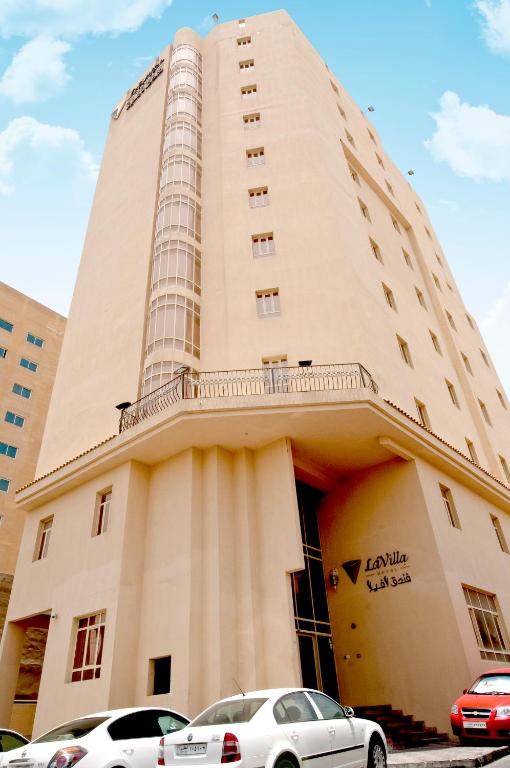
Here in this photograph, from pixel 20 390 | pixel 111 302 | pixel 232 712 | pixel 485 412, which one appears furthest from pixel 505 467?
pixel 20 390

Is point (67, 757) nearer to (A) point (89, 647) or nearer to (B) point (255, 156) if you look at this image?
(A) point (89, 647)

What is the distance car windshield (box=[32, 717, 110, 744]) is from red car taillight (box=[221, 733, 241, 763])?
262 centimetres

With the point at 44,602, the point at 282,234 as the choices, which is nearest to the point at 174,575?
the point at 44,602

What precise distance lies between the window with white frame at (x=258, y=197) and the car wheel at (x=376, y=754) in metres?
18.6

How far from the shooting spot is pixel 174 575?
1408cm

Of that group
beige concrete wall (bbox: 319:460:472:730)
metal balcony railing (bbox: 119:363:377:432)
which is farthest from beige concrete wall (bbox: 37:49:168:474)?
beige concrete wall (bbox: 319:460:472:730)

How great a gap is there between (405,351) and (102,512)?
12709mm

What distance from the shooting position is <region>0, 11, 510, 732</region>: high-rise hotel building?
13.9 metres

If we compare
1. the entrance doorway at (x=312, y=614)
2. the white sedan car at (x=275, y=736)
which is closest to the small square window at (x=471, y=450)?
the entrance doorway at (x=312, y=614)

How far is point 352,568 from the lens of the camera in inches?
674

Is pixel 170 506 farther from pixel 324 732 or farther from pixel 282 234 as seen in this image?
pixel 282 234

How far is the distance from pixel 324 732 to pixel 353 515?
11178mm

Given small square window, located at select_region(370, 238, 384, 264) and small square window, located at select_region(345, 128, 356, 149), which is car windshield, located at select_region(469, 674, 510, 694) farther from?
small square window, located at select_region(345, 128, 356, 149)

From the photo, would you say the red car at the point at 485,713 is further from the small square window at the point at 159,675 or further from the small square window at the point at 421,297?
the small square window at the point at 421,297
